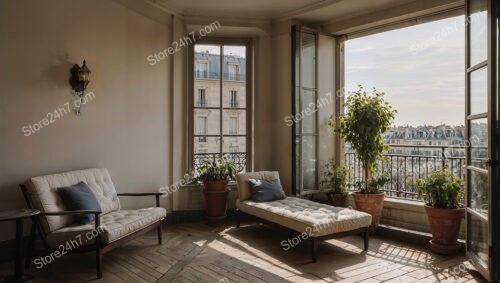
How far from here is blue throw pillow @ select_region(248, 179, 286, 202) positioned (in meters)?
4.55

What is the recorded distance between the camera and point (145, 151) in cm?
478

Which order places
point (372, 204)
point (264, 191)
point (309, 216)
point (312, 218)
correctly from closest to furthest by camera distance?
point (312, 218)
point (309, 216)
point (372, 204)
point (264, 191)

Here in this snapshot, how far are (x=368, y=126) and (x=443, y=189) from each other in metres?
1.14

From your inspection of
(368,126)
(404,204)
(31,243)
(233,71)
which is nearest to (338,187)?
(404,204)

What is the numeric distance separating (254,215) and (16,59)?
2995 millimetres

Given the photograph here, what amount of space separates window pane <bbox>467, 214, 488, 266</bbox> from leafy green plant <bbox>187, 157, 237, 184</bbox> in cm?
287

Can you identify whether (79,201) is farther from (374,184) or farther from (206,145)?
(374,184)

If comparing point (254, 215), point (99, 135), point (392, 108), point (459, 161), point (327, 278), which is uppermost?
point (392, 108)

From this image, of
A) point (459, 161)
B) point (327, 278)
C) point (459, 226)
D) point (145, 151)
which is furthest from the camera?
point (145, 151)

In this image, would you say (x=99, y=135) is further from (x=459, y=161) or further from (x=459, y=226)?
(x=459, y=161)

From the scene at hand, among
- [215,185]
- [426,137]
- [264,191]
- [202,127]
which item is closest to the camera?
[264,191]

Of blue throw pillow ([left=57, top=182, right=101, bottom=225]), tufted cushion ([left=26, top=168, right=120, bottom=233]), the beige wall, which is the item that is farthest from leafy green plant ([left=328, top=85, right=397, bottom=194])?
blue throw pillow ([left=57, top=182, right=101, bottom=225])

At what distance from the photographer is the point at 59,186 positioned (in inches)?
136

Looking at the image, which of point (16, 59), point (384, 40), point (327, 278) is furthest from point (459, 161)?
point (16, 59)
